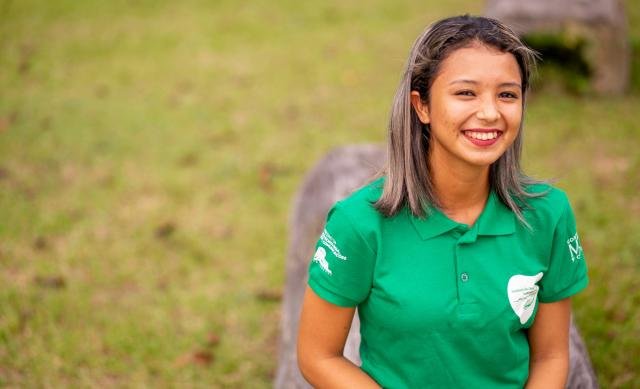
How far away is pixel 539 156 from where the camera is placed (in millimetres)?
5441

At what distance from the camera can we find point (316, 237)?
339 cm

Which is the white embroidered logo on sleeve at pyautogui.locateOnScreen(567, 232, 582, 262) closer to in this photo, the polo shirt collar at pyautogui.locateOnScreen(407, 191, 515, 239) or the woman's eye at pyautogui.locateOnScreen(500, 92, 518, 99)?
the polo shirt collar at pyautogui.locateOnScreen(407, 191, 515, 239)

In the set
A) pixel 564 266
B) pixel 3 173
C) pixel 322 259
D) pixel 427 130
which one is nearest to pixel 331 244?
pixel 322 259

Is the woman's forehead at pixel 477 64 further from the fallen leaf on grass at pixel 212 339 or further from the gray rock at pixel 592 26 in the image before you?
the gray rock at pixel 592 26

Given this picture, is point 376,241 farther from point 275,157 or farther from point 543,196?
point 275,157

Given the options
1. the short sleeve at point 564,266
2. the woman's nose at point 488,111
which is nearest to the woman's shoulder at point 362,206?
the woman's nose at point 488,111

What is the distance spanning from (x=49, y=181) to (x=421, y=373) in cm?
434

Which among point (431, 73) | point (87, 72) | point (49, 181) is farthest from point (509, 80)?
point (87, 72)

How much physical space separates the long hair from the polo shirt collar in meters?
0.02

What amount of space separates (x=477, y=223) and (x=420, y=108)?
0.36 meters

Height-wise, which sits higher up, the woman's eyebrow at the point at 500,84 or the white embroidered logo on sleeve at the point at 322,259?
the woman's eyebrow at the point at 500,84

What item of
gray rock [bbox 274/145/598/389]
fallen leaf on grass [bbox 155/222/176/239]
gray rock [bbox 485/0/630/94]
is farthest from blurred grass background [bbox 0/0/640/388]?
gray rock [bbox 274/145/598/389]

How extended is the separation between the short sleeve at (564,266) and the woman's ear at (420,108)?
0.49 meters

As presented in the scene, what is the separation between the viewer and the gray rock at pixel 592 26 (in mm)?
6211
